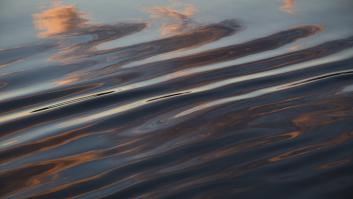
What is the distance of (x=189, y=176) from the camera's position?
1.44 m

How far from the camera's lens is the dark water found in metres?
1.44

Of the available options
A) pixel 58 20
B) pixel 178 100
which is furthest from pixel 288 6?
pixel 58 20

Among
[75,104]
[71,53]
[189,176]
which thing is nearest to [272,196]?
[189,176]

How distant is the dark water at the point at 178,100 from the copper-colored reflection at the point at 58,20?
0.04 ft

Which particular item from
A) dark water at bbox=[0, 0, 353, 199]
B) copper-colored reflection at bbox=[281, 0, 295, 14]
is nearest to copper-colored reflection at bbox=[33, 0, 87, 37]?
dark water at bbox=[0, 0, 353, 199]

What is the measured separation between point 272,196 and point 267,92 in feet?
2.31

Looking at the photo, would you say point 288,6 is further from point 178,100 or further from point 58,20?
point 58,20

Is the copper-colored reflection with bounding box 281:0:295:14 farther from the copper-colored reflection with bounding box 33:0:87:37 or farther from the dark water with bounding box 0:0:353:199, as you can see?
the copper-colored reflection with bounding box 33:0:87:37

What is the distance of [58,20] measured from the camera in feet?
9.35

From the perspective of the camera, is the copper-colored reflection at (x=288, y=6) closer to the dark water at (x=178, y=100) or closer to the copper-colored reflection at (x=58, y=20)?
the dark water at (x=178, y=100)

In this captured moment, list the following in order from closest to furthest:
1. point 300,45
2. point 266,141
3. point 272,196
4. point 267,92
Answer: point 272,196 < point 266,141 < point 267,92 < point 300,45

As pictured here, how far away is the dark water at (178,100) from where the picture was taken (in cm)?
144

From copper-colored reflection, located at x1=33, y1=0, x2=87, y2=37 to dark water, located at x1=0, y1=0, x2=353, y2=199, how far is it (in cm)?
1

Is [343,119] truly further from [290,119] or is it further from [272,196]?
[272,196]
